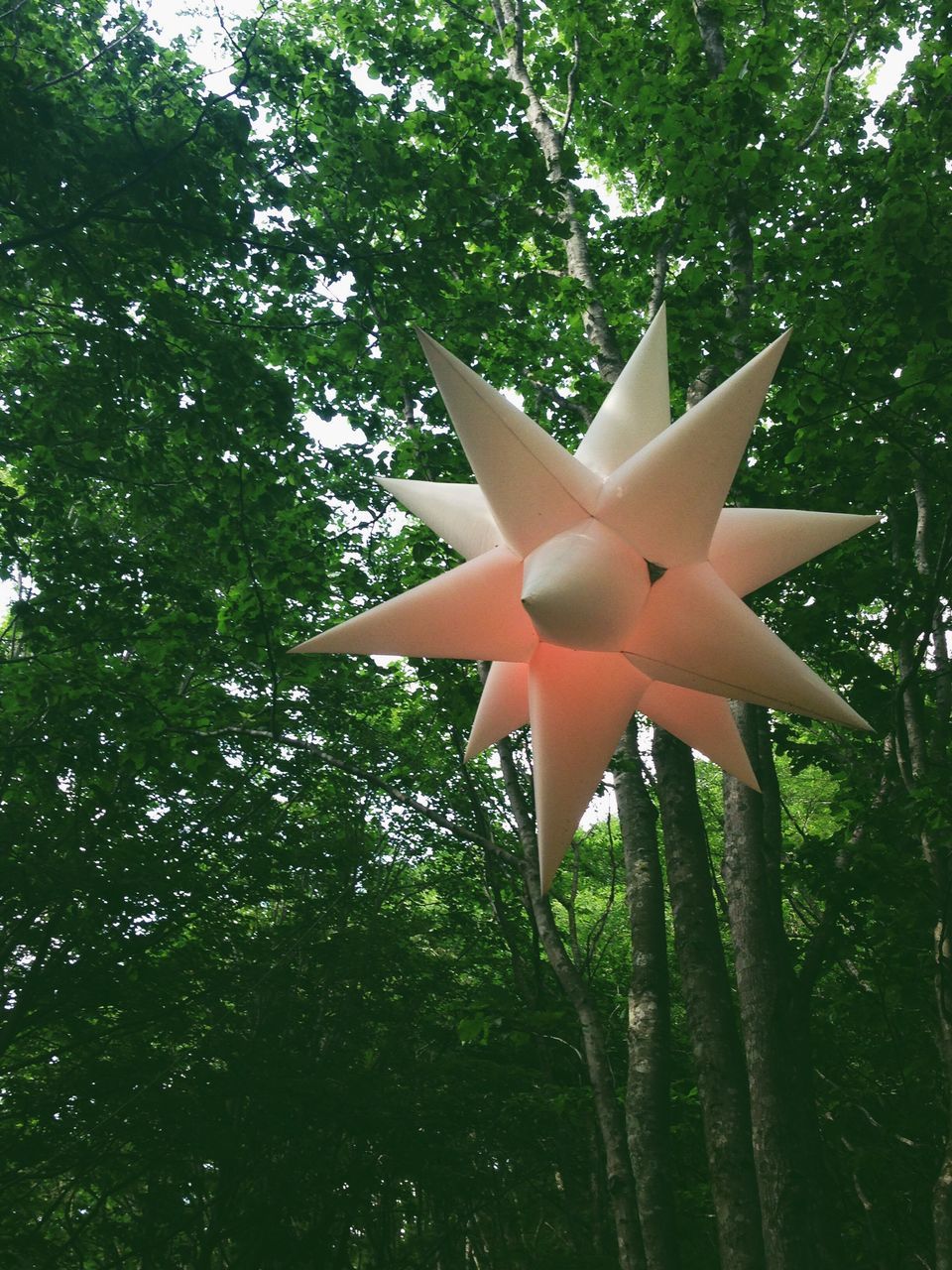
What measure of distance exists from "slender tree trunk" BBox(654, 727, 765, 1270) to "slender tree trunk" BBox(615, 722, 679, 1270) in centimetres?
51

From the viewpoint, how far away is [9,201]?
151 inches

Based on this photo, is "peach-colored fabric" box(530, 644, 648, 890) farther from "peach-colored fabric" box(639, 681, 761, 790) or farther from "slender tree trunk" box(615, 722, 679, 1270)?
"slender tree trunk" box(615, 722, 679, 1270)

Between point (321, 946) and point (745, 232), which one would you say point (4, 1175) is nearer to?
point (321, 946)

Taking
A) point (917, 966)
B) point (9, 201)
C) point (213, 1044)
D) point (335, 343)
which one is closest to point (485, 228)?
point (335, 343)

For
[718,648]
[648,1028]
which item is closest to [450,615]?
[718,648]

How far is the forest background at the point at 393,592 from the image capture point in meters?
4.03

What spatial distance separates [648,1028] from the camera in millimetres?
A: 4762

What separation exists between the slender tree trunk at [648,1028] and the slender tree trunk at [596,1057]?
153mm

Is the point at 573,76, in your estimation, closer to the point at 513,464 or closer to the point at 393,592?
the point at 393,592

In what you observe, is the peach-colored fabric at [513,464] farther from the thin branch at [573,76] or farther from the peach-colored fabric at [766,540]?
the thin branch at [573,76]

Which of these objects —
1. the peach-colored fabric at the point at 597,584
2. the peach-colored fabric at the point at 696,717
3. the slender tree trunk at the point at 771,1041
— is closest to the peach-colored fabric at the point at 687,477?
the peach-colored fabric at the point at 597,584

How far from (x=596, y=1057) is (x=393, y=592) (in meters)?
3.39

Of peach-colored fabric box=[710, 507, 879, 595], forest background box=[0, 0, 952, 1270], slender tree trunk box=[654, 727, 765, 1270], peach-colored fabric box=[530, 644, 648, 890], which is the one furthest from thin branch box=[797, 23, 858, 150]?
peach-colored fabric box=[530, 644, 648, 890]

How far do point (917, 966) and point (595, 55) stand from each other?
6.43 meters
